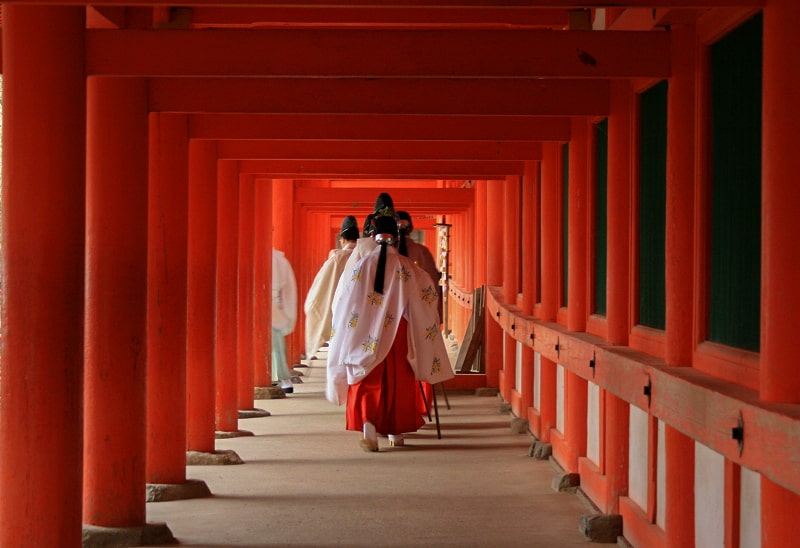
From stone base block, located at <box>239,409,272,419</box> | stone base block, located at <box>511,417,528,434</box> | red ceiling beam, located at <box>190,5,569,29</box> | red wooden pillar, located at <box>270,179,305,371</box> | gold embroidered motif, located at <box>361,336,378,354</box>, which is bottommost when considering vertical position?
stone base block, located at <box>239,409,272,419</box>

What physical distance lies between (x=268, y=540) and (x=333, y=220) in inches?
790

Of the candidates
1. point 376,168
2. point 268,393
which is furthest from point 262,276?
point 376,168

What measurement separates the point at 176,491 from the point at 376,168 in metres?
4.04

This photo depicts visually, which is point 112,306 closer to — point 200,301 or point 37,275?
point 37,275

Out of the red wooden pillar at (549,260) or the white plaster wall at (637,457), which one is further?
the red wooden pillar at (549,260)

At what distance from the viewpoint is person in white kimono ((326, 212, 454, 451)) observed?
26.8 feet

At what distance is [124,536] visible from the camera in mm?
5180

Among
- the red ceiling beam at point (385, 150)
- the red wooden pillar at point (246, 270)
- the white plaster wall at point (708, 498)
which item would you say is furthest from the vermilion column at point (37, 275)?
the red wooden pillar at point (246, 270)

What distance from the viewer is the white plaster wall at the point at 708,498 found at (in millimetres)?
3830

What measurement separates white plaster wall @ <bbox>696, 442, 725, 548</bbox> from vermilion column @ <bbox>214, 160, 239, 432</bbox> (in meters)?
5.14

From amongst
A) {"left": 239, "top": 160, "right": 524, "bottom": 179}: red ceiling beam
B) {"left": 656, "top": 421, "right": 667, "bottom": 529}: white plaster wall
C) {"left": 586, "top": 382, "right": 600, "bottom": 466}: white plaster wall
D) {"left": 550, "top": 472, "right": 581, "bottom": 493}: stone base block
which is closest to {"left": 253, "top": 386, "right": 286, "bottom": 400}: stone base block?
{"left": 239, "top": 160, "right": 524, "bottom": 179}: red ceiling beam

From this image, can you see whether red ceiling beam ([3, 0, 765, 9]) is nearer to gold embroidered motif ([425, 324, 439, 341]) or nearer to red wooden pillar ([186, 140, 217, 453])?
red wooden pillar ([186, 140, 217, 453])

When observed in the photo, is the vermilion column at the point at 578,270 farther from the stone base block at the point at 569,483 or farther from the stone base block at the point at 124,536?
the stone base block at the point at 124,536

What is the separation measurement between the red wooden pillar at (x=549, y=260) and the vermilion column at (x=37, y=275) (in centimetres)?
401
